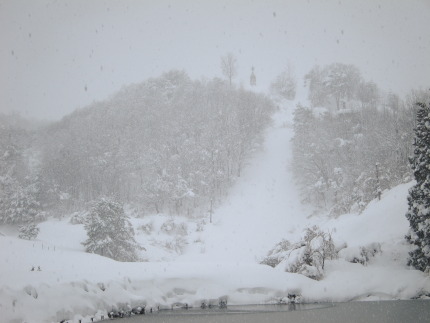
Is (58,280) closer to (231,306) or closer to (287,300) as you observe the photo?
(231,306)

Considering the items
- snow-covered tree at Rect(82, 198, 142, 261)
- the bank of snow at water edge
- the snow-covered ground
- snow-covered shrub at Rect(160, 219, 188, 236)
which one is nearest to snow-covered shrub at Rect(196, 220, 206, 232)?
snow-covered shrub at Rect(160, 219, 188, 236)

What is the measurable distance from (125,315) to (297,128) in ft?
168

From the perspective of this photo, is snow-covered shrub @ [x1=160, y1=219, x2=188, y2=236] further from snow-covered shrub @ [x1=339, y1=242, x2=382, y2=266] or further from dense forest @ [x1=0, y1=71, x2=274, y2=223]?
snow-covered shrub @ [x1=339, y1=242, x2=382, y2=266]

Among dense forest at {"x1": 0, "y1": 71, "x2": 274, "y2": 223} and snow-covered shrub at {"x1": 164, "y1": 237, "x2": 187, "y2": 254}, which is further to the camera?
dense forest at {"x1": 0, "y1": 71, "x2": 274, "y2": 223}

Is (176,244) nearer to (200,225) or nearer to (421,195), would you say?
(200,225)

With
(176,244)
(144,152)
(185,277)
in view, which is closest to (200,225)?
(176,244)

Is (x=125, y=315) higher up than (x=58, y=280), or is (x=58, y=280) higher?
(x=58, y=280)

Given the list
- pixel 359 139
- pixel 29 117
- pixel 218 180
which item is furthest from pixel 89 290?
pixel 29 117

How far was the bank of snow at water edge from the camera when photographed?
2442 cm

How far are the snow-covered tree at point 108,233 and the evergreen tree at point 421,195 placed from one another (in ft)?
89.7

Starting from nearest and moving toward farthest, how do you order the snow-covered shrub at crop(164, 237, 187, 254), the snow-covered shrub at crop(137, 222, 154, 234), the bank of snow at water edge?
the bank of snow at water edge < the snow-covered shrub at crop(164, 237, 187, 254) < the snow-covered shrub at crop(137, 222, 154, 234)

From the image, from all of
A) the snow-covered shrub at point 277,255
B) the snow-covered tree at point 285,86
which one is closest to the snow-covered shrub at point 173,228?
the snow-covered shrub at point 277,255

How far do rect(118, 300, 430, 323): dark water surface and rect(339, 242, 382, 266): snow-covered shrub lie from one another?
5484mm

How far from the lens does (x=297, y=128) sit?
70562 millimetres
